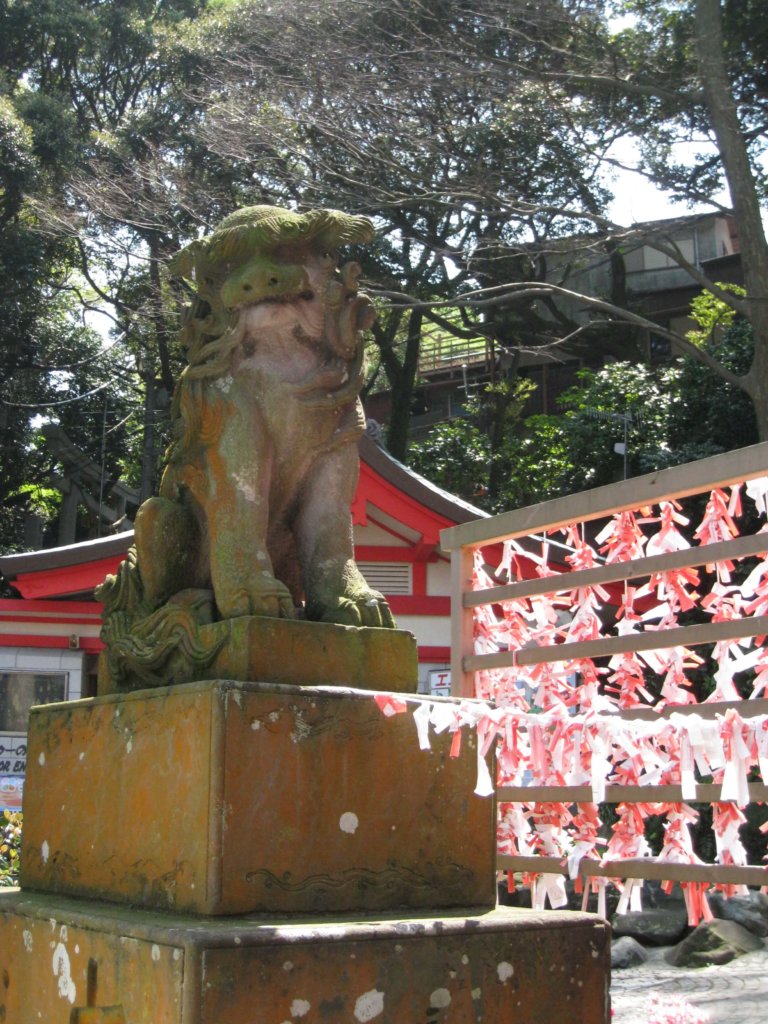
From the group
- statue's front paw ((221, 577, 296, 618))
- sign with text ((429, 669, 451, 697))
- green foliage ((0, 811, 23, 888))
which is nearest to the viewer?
statue's front paw ((221, 577, 296, 618))

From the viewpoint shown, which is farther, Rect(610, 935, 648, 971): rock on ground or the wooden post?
Rect(610, 935, 648, 971): rock on ground

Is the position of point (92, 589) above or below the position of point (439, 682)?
above

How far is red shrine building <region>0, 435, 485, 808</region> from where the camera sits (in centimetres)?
1020

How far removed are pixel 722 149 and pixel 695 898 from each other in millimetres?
11550

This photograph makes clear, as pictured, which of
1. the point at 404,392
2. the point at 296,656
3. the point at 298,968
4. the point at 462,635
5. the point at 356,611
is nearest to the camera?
the point at 298,968

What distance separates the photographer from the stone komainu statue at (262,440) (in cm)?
299

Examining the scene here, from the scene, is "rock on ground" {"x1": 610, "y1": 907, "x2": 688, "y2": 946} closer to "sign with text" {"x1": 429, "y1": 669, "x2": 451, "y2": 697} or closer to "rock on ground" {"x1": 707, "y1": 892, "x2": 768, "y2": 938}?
"rock on ground" {"x1": 707, "y1": 892, "x2": 768, "y2": 938}

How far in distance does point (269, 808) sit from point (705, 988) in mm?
4225

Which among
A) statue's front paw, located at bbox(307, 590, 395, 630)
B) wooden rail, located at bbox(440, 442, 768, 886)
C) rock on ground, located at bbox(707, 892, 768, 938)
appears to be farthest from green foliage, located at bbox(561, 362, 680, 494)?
statue's front paw, located at bbox(307, 590, 395, 630)

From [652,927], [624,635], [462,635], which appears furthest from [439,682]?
[624,635]

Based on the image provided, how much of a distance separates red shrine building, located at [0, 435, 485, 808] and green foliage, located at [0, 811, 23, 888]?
1837 mm

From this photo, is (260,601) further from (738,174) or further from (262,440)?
(738,174)

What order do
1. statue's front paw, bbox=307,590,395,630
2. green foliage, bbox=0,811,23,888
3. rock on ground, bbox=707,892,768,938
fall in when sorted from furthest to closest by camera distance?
1. rock on ground, bbox=707,892,768,938
2. green foliage, bbox=0,811,23,888
3. statue's front paw, bbox=307,590,395,630

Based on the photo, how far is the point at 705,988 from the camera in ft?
19.2
